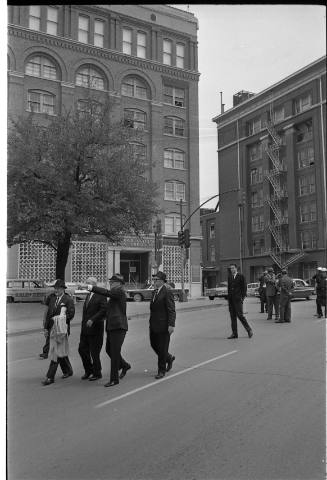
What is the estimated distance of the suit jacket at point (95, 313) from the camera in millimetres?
7645

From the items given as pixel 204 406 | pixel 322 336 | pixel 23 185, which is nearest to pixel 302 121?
pixel 204 406

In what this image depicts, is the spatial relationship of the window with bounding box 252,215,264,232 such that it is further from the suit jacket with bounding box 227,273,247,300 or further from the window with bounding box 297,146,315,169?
the suit jacket with bounding box 227,273,247,300

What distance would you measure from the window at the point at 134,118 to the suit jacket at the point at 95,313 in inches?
316

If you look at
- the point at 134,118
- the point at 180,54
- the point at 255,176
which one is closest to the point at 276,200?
the point at 255,176

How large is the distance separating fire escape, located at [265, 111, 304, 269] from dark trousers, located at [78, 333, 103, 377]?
3.27 m

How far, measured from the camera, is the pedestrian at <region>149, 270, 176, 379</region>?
764 centimetres

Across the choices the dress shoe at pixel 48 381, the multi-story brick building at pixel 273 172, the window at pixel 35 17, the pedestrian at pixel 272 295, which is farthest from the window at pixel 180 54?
the pedestrian at pixel 272 295

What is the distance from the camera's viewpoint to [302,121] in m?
6.05

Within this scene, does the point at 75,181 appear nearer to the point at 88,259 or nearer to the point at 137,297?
the point at 88,259

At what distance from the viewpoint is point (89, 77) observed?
40.9 ft

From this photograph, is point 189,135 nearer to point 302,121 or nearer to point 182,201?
A: point 302,121

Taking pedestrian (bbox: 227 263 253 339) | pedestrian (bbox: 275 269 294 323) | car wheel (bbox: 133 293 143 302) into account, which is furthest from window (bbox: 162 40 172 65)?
pedestrian (bbox: 275 269 294 323)

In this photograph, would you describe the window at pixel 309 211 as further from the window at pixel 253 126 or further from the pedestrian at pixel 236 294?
the pedestrian at pixel 236 294
